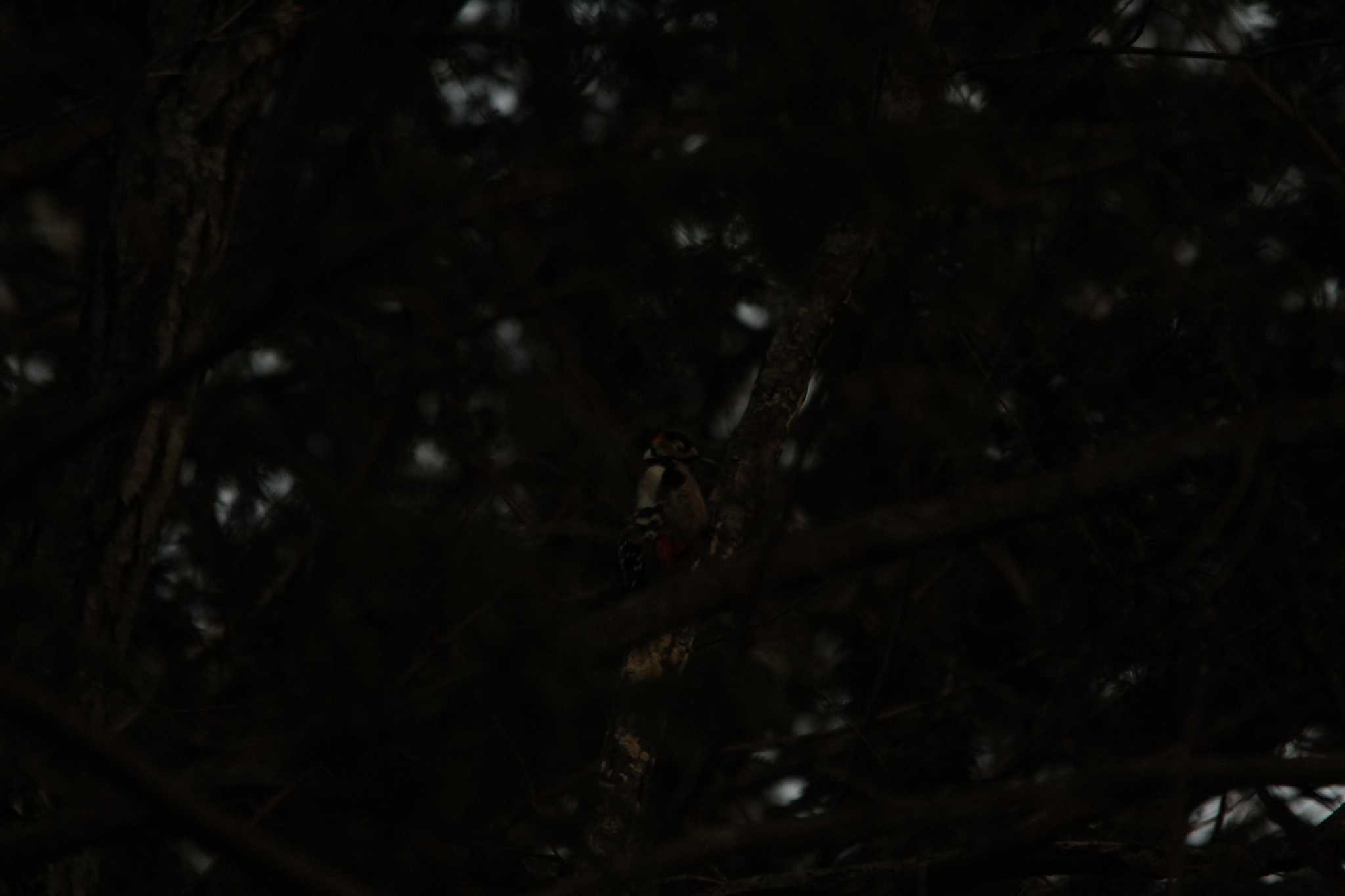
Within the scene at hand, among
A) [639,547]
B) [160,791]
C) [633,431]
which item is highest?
[633,431]

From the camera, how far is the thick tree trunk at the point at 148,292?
436cm

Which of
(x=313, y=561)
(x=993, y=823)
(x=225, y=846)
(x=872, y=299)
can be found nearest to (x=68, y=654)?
(x=313, y=561)

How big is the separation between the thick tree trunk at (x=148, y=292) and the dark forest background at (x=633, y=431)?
0.05 feet

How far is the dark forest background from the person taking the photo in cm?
256

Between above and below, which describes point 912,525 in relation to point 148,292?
Result: below

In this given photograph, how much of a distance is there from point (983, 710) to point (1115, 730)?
1168mm

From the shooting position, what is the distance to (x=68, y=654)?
3.55 metres

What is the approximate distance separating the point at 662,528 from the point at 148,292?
243cm

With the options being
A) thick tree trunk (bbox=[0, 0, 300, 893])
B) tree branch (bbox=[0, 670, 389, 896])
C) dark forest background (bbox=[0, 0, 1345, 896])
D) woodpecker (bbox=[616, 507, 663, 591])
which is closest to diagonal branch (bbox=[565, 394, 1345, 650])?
dark forest background (bbox=[0, 0, 1345, 896])

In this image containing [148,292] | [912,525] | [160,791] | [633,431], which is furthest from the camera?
[633,431]

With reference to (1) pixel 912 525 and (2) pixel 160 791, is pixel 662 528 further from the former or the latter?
(2) pixel 160 791

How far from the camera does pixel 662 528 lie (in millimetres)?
6555

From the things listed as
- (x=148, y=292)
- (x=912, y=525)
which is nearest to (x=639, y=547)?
(x=148, y=292)

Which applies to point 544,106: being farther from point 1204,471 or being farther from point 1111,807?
point 1111,807
